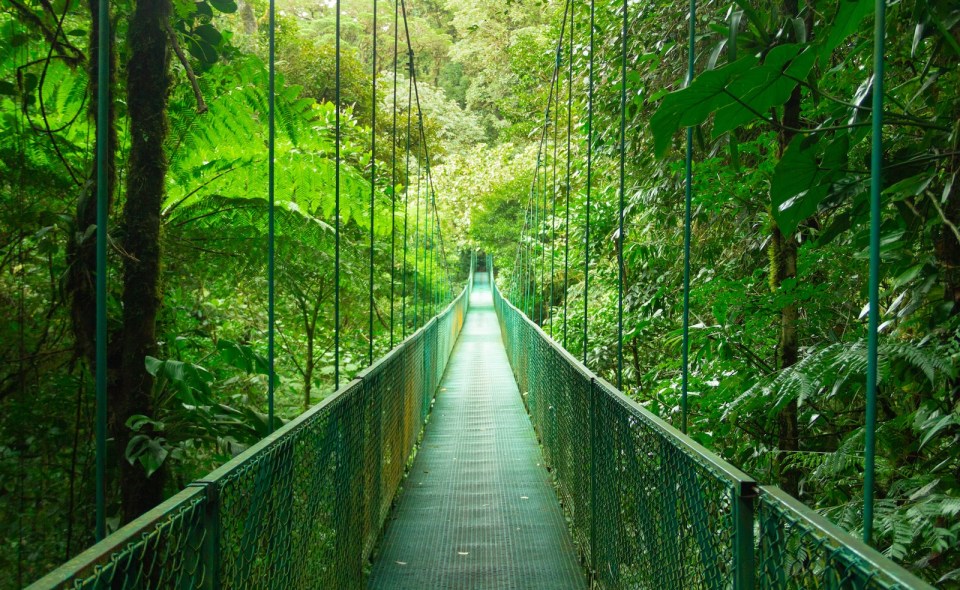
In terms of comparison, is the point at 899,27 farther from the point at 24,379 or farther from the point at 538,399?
the point at 538,399

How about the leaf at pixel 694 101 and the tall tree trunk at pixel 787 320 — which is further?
the tall tree trunk at pixel 787 320

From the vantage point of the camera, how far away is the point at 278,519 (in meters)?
1.65

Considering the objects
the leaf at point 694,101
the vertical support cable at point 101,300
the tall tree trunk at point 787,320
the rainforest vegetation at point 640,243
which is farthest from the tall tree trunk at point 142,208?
the tall tree trunk at point 787,320

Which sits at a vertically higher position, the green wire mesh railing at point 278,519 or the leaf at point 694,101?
the leaf at point 694,101

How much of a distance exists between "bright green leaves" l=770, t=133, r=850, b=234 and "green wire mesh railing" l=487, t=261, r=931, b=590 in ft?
1.88

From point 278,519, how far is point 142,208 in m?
1.29

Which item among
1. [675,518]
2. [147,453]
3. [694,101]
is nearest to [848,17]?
[694,101]

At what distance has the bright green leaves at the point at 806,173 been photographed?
155 centimetres

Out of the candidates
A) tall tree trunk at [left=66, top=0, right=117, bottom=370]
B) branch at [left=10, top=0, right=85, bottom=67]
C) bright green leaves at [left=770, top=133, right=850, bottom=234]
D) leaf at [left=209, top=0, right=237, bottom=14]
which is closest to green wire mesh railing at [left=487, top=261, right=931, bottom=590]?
bright green leaves at [left=770, top=133, right=850, bottom=234]

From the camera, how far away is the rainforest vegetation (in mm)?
1664

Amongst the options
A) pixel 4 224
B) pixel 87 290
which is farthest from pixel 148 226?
pixel 4 224

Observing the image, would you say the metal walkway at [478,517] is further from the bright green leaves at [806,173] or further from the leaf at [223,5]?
the leaf at [223,5]

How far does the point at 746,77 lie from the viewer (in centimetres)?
136

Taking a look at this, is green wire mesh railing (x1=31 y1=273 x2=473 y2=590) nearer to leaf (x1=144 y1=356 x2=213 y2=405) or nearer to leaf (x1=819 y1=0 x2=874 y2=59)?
leaf (x1=144 y1=356 x2=213 y2=405)
